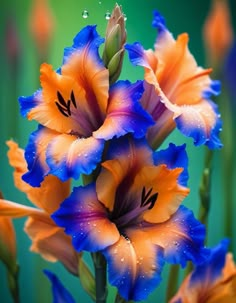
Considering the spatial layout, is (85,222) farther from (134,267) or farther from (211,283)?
(211,283)

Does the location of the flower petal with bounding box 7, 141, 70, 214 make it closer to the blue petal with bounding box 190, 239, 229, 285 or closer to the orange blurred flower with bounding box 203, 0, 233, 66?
the blue petal with bounding box 190, 239, 229, 285

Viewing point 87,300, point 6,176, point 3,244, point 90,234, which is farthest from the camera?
point 6,176

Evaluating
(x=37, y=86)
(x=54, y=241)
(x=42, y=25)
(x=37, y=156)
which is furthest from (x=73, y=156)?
(x=42, y=25)

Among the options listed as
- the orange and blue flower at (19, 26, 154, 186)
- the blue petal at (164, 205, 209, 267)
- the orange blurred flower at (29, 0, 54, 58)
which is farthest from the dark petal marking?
the orange blurred flower at (29, 0, 54, 58)

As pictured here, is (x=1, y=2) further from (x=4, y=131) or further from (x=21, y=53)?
(x=4, y=131)

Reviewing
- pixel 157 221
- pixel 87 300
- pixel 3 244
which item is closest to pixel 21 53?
pixel 87 300

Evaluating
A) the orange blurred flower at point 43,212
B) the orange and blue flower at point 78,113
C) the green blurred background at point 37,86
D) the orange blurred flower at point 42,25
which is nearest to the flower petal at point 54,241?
the orange blurred flower at point 43,212
